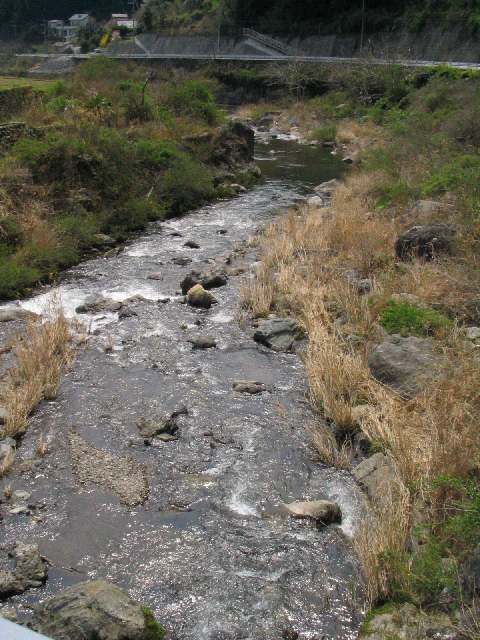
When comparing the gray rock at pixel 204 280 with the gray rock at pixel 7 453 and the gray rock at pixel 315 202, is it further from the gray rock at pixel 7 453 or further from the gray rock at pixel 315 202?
the gray rock at pixel 315 202

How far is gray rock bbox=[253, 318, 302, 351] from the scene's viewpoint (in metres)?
10.9

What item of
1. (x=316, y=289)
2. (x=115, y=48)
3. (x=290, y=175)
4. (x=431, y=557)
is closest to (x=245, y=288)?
(x=316, y=289)

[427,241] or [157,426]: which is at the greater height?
[427,241]

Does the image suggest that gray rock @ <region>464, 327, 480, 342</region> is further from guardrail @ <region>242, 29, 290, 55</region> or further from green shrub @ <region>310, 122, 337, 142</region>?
guardrail @ <region>242, 29, 290, 55</region>

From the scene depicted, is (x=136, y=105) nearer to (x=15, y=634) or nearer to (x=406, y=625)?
(x=406, y=625)

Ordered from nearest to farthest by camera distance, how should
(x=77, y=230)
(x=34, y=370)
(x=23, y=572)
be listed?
(x=23, y=572)
(x=34, y=370)
(x=77, y=230)

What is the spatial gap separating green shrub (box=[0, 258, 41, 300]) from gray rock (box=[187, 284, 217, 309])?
11.4 feet

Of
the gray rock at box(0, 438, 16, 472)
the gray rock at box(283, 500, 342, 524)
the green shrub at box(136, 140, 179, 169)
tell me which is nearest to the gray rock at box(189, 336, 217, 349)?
the gray rock at box(0, 438, 16, 472)

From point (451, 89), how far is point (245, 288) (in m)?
21.2

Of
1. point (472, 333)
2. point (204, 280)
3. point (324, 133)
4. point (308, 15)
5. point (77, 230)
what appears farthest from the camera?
point (308, 15)

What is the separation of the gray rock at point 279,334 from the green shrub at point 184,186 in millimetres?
10553

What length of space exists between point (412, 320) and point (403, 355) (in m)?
1.21

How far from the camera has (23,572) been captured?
5.80m

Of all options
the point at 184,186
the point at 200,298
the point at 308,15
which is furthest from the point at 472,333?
the point at 308,15
